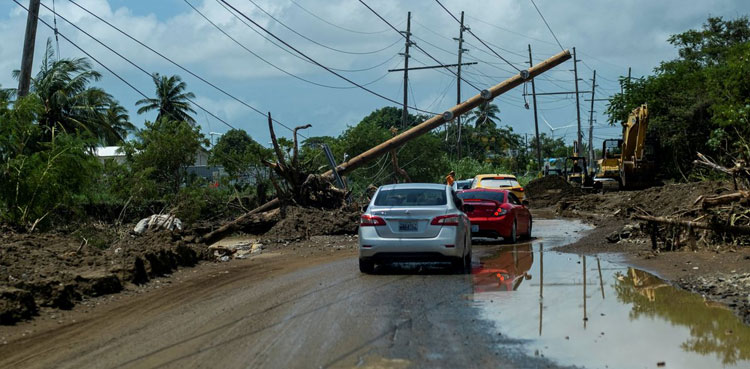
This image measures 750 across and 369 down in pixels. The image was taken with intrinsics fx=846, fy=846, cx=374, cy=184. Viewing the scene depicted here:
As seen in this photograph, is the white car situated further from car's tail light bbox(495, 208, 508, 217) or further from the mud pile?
car's tail light bbox(495, 208, 508, 217)

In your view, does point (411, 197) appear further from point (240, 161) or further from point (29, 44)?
point (240, 161)

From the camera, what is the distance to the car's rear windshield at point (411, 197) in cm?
1509

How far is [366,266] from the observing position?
49.0 ft

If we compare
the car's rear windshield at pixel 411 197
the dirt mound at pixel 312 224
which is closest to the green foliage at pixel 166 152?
the dirt mound at pixel 312 224

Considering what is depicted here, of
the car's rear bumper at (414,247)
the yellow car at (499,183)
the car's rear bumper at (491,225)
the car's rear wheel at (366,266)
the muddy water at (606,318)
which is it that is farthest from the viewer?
the yellow car at (499,183)

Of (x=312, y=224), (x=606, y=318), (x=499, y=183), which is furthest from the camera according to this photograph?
(x=499, y=183)

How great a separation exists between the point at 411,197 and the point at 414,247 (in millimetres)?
1211

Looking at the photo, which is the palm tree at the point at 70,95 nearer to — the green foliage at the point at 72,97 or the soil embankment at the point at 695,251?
the green foliage at the point at 72,97

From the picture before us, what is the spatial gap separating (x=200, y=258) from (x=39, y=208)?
3.94 m

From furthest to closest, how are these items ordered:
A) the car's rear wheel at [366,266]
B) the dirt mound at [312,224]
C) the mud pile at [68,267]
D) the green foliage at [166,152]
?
the green foliage at [166,152]
the dirt mound at [312,224]
the car's rear wheel at [366,266]
the mud pile at [68,267]

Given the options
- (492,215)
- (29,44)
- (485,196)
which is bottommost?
(492,215)

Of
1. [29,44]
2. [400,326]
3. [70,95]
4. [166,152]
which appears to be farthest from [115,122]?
[400,326]

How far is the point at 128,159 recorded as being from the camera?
121 ft

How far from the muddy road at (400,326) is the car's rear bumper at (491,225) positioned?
6667 mm
